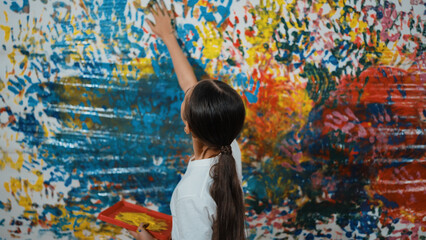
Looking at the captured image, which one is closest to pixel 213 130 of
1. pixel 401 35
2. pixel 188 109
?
pixel 188 109

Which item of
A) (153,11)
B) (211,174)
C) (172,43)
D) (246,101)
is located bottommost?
(211,174)

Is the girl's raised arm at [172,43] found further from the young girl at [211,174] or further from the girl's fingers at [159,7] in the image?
the young girl at [211,174]

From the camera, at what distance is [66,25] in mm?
1286

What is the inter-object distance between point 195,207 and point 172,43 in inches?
27.3

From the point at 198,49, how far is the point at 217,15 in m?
0.15

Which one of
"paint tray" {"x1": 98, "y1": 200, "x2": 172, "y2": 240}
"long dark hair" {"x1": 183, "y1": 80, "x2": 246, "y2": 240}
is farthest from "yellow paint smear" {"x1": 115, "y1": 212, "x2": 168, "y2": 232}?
"long dark hair" {"x1": 183, "y1": 80, "x2": 246, "y2": 240}

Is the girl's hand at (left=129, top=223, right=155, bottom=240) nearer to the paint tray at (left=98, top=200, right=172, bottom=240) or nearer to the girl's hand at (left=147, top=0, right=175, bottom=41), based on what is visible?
the paint tray at (left=98, top=200, right=172, bottom=240)

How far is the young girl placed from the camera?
0.81 meters

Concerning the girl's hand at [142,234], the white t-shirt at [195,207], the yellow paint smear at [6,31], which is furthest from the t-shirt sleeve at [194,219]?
the yellow paint smear at [6,31]

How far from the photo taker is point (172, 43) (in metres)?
1.28

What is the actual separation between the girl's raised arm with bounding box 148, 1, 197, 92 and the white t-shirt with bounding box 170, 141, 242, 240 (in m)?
0.50

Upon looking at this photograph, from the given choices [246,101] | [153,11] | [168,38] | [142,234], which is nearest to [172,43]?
[168,38]

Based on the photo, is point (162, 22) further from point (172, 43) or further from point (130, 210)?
point (130, 210)

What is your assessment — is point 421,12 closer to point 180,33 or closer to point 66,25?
point 180,33
